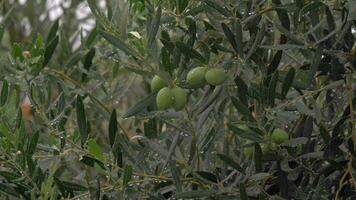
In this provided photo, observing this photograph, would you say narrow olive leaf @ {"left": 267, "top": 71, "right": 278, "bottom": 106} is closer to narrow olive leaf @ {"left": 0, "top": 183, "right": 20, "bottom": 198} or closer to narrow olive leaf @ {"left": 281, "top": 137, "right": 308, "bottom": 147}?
narrow olive leaf @ {"left": 281, "top": 137, "right": 308, "bottom": 147}

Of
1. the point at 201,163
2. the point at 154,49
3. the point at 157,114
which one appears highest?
the point at 154,49

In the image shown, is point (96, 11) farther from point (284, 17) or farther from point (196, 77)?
point (284, 17)

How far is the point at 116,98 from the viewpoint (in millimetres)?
2076

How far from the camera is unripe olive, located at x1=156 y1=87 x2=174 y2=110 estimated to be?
4.41 feet

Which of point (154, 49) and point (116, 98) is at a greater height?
point (154, 49)

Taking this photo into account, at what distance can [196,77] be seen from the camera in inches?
53.9

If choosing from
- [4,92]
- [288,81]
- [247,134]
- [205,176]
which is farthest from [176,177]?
[4,92]

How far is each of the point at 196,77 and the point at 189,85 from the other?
0.02 meters

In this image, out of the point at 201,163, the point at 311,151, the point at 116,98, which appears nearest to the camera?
the point at 311,151

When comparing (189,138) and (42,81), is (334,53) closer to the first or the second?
(189,138)

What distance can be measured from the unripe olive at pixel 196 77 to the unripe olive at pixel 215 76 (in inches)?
0.4

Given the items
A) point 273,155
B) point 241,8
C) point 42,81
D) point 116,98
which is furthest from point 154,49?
point 116,98

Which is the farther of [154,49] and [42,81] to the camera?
[42,81]

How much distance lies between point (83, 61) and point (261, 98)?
82 cm
